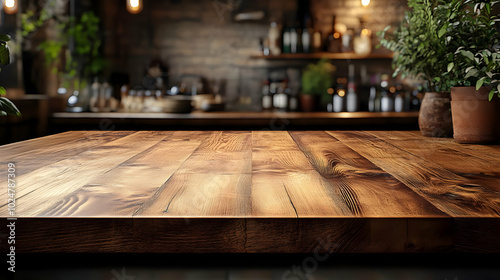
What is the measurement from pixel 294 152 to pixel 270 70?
256 cm

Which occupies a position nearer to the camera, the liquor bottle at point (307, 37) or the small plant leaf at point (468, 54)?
the small plant leaf at point (468, 54)

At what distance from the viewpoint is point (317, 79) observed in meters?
3.32

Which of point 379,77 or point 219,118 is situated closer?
point 219,118

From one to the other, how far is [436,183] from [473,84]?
2.23ft

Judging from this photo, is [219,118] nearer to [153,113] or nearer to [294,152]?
[153,113]

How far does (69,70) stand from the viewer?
350cm

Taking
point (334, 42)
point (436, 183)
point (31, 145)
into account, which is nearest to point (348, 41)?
point (334, 42)

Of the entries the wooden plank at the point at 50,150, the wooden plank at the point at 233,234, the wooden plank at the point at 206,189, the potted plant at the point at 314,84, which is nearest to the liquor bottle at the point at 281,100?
the potted plant at the point at 314,84

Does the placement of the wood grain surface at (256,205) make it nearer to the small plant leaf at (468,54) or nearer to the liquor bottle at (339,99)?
the small plant leaf at (468,54)

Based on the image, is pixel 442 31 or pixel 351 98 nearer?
pixel 442 31

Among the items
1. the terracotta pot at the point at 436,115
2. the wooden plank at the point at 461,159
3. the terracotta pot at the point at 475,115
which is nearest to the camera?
the wooden plank at the point at 461,159

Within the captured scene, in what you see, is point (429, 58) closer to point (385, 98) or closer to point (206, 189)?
point (206, 189)

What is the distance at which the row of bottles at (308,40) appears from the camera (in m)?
3.44

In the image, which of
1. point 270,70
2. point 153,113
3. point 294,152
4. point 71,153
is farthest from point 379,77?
point 71,153
